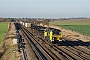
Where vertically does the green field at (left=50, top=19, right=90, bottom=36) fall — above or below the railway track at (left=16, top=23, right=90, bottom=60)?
below

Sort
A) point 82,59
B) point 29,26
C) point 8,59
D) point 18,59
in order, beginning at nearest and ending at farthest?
point 82,59
point 18,59
point 8,59
point 29,26

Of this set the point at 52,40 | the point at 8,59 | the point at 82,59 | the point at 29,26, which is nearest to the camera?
the point at 82,59

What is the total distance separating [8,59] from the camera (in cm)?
2619

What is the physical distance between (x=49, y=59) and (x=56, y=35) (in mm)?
13194

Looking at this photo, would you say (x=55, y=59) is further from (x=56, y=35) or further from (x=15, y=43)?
(x=15, y=43)

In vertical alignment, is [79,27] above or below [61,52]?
below

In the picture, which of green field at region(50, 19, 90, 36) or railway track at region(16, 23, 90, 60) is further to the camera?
green field at region(50, 19, 90, 36)

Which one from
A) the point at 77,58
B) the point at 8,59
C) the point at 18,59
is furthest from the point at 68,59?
the point at 8,59

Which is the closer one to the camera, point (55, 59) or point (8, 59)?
point (55, 59)

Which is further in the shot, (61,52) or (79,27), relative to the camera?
(79,27)

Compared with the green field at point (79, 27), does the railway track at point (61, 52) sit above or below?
above

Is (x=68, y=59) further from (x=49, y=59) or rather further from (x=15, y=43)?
(x=15, y=43)

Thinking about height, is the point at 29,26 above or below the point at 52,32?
below

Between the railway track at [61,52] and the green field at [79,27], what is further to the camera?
the green field at [79,27]
